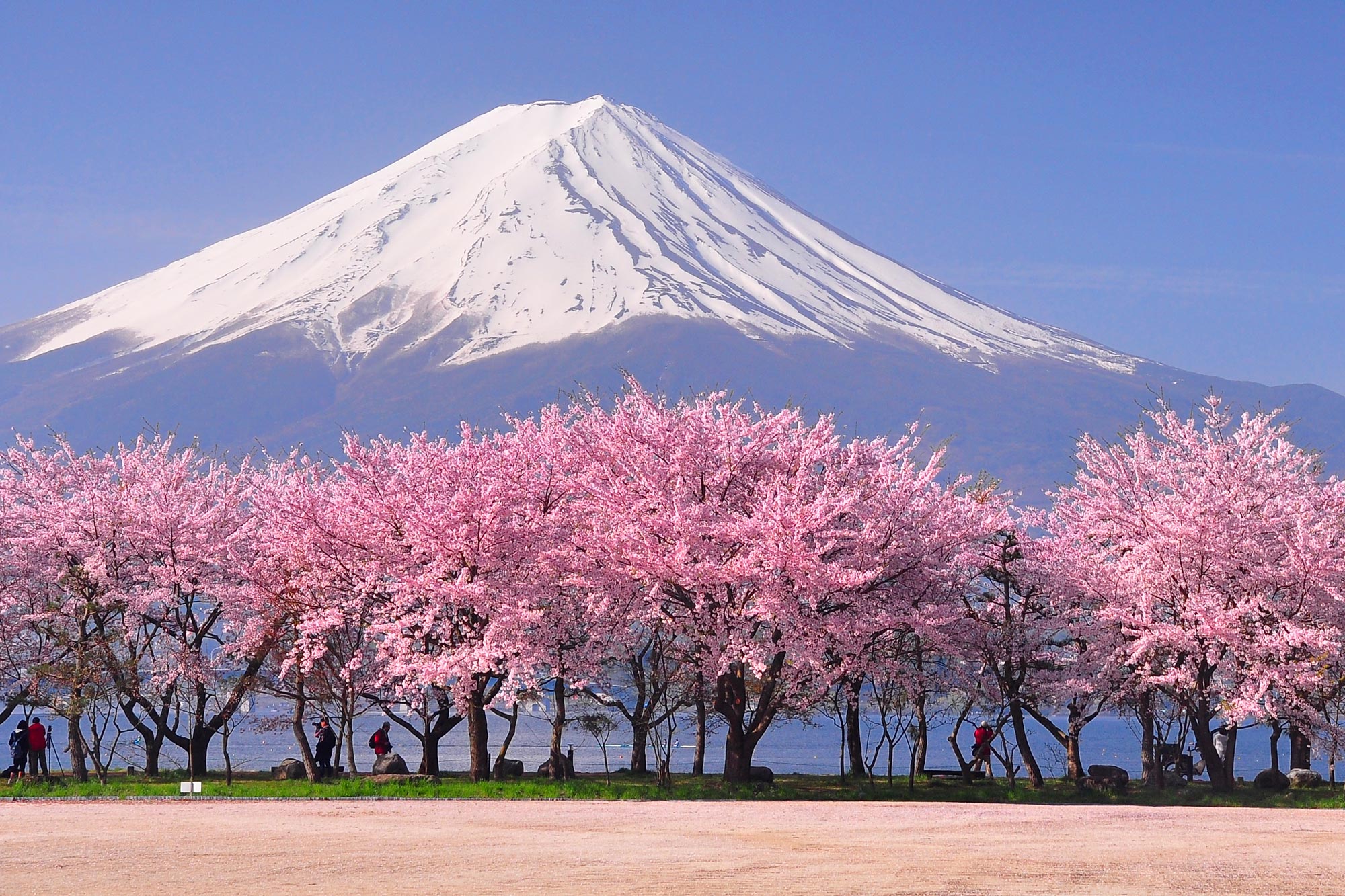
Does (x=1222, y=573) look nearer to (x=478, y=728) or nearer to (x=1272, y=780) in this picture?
(x=1272, y=780)

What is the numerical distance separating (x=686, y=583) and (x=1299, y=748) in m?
16.3

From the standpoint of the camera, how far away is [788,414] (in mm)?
29969

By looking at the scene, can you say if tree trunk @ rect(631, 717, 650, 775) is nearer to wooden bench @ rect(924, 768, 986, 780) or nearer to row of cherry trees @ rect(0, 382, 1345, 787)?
row of cherry trees @ rect(0, 382, 1345, 787)

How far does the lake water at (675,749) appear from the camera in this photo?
2128 inches

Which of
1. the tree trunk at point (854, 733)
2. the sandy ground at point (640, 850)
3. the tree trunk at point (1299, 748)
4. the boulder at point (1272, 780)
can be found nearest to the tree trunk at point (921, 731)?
the tree trunk at point (854, 733)

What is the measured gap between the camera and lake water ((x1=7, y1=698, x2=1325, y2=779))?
54.1 m

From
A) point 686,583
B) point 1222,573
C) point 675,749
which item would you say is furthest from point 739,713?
point 675,749

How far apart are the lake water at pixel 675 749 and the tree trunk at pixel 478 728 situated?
248 inches

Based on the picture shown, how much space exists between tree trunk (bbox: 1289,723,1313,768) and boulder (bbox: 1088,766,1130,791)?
11.9 ft

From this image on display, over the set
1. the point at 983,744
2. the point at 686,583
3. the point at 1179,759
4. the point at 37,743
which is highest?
the point at 686,583

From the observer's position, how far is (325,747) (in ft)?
103

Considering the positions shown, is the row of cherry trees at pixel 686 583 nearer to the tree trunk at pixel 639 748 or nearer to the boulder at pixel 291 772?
the tree trunk at pixel 639 748

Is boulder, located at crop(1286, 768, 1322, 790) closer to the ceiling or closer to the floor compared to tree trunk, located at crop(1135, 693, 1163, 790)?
closer to the floor

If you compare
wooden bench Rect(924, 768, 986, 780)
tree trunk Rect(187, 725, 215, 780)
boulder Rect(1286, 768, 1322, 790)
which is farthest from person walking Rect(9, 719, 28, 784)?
boulder Rect(1286, 768, 1322, 790)
